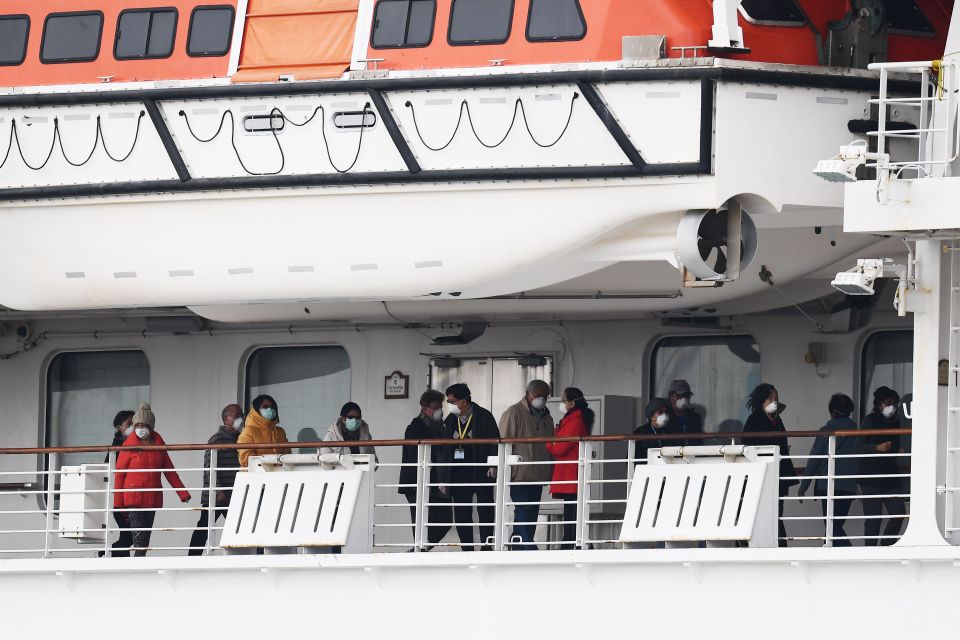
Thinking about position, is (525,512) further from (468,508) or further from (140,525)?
(140,525)

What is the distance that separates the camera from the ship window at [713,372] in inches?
731

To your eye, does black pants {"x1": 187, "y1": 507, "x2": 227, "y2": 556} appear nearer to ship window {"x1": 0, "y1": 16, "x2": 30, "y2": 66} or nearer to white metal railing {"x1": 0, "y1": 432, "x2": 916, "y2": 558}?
white metal railing {"x1": 0, "y1": 432, "x2": 916, "y2": 558}

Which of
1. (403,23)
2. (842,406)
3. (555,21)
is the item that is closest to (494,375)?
(842,406)

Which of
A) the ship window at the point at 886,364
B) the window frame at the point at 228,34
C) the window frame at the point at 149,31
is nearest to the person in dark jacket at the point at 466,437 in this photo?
the window frame at the point at 228,34

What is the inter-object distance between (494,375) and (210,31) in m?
4.19

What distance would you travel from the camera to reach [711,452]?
1495cm

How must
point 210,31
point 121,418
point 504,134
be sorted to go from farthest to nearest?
point 121,418, point 210,31, point 504,134

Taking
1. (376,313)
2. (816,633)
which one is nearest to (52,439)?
(376,313)

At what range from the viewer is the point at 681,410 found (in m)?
17.2

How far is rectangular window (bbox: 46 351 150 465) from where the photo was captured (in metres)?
20.5

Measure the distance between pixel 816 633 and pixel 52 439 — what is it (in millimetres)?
9141

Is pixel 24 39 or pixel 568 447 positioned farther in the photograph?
pixel 24 39

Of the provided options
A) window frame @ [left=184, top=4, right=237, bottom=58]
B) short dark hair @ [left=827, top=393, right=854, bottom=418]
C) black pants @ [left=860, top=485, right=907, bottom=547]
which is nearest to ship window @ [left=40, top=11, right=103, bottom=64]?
window frame @ [left=184, top=4, right=237, bottom=58]

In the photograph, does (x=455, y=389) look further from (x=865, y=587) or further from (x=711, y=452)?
(x=865, y=587)
